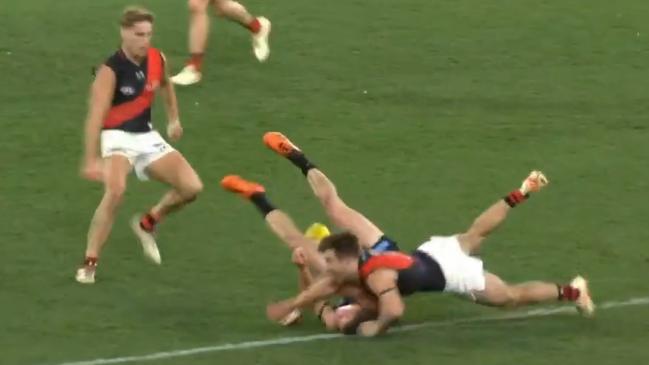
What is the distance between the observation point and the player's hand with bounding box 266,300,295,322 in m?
11.0

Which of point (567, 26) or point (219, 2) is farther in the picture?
point (567, 26)

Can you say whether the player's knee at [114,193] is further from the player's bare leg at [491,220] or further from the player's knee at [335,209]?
the player's bare leg at [491,220]

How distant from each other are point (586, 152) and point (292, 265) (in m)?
4.03

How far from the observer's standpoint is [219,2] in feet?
56.6

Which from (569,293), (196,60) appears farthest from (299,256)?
(196,60)

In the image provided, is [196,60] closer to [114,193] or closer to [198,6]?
[198,6]

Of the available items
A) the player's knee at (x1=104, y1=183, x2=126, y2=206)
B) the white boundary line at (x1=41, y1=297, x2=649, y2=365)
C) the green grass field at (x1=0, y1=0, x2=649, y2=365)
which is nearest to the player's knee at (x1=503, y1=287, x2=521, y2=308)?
the green grass field at (x1=0, y1=0, x2=649, y2=365)

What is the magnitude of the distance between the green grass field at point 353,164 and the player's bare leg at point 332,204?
61 centimetres

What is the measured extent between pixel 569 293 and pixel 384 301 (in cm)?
141

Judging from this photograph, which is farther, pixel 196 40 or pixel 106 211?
pixel 196 40

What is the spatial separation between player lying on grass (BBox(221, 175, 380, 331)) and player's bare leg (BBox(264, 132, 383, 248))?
146 millimetres

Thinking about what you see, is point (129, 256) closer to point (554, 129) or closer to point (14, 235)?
point (14, 235)

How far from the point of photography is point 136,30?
11773 millimetres

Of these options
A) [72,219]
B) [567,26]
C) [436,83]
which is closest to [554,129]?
[436,83]
